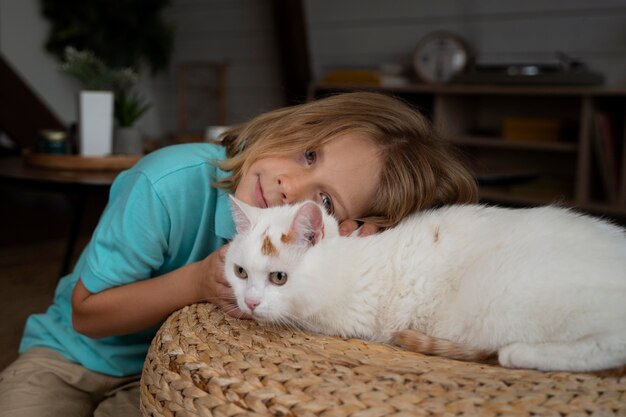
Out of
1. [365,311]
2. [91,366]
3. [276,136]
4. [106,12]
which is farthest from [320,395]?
[106,12]

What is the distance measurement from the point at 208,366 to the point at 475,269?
1.51 feet

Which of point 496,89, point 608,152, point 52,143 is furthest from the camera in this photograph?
point 496,89

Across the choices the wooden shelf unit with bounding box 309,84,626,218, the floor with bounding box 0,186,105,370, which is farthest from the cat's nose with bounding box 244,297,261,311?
the wooden shelf unit with bounding box 309,84,626,218

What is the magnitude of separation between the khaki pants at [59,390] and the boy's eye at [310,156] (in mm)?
644

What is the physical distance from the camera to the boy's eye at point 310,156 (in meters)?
1.28

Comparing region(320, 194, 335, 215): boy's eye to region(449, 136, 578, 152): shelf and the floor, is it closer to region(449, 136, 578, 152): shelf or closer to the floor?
the floor

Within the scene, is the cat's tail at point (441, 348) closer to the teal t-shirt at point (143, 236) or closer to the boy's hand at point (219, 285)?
the boy's hand at point (219, 285)

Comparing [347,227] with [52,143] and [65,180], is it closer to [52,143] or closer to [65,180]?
[65,180]

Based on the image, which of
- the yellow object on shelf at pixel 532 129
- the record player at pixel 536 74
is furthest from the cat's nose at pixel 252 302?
the yellow object on shelf at pixel 532 129

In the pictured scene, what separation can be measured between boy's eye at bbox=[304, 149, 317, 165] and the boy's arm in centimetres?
28

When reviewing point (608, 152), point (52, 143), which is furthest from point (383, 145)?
point (608, 152)

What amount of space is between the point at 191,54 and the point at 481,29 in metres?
2.70

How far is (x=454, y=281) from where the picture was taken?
1.08 metres

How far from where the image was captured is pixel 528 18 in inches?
143
